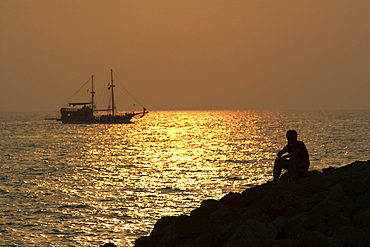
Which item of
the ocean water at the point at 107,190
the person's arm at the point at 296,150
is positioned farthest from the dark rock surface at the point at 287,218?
the ocean water at the point at 107,190

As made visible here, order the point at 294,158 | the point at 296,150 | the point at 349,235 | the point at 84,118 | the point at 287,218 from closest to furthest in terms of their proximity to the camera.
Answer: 1. the point at 349,235
2. the point at 287,218
3. the point at 296,150
4. the point at 294,158
5. the point at 84,118

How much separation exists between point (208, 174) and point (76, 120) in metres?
128

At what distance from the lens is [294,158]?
12133 millimetres

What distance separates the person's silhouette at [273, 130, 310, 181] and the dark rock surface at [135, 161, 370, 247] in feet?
1.18

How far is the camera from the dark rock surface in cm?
823

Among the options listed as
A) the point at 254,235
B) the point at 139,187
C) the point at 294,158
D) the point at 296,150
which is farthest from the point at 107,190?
the point at 254,235

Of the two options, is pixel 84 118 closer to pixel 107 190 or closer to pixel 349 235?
pixel 107 190

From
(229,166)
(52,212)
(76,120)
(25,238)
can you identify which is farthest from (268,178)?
(76,120)

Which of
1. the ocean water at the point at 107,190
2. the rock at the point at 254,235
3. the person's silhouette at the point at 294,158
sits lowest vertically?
the ocean water at the point at 107,190

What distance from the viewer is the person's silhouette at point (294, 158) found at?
12.0 meters

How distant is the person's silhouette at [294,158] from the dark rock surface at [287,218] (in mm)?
360

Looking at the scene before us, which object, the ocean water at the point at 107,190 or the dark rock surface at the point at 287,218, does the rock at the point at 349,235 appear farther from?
the ocean water at the point at 107,190

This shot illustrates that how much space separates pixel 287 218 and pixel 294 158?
295cm

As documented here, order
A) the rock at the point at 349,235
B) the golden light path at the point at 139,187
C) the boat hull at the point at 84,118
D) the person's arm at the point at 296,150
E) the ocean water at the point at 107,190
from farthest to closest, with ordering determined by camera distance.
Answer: the boat hull at the point at 84,118 < the golden light path at the point at 139,187 < the ocean water at the point at 107,190 < the person's arm at the point at 296,150 < the rock at the point at 349,235
